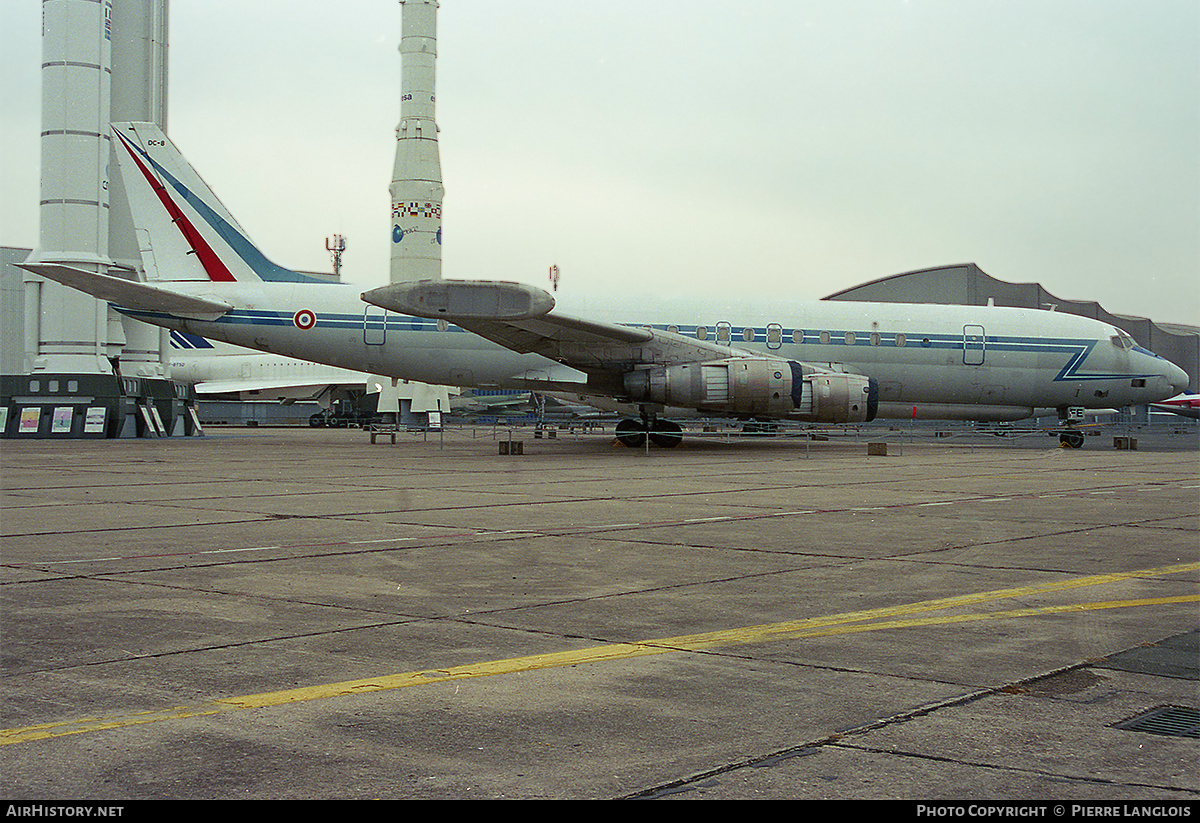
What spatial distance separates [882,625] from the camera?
5.59m

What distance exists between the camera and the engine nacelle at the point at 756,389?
2303 cm

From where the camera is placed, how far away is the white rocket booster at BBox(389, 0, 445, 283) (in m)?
47.6

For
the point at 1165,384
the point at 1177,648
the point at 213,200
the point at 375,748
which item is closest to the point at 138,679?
the point at 375,748

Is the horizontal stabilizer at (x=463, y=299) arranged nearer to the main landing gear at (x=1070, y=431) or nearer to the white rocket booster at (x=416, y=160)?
the main landing gear at (x=1070, y=431)

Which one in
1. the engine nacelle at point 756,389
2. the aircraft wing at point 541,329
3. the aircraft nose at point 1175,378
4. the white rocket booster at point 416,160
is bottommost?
the engine nacelle at point 756,389

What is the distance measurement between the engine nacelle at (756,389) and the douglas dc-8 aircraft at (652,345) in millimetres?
30

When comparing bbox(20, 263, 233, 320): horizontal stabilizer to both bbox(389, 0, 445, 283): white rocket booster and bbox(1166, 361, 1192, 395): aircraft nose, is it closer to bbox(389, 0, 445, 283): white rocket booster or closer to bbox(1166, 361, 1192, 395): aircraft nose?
bbox(1166, 361, 1192, 395): aircraft nose

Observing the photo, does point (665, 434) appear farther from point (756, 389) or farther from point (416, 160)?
point (416, 160)

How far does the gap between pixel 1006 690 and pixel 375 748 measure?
2453mm

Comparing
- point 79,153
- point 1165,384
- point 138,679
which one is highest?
point 79,153

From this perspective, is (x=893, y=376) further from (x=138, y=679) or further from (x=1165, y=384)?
(x=138, y=679)

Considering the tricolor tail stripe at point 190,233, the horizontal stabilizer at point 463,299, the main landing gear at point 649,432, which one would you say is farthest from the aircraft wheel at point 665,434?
the tricolor tail stripe at point 190,233

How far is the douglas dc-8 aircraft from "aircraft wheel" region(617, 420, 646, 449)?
0.06 meters

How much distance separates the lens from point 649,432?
25.2 metres
